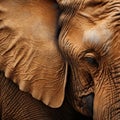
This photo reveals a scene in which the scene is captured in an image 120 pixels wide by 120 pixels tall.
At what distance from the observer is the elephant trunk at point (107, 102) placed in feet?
6.31

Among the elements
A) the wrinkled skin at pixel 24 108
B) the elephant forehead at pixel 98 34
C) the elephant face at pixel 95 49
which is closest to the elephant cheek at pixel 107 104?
the elephant face at pixel 95 49

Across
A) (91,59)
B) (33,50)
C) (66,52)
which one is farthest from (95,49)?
(33,50)

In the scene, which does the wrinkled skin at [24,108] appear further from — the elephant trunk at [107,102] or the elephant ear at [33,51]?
the elephant trunk at [107,102]

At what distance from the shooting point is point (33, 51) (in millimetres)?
2168

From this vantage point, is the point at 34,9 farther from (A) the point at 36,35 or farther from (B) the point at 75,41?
(B) the point at 75,41

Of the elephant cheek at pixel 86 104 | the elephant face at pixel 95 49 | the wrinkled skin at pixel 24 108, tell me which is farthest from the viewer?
the wrinkled skin at pixel 24 108

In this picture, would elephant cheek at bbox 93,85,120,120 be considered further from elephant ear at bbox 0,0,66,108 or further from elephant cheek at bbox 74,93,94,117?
elephant ear at bbox 0,0,66,108

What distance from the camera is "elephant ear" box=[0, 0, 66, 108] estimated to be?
84.9 inches

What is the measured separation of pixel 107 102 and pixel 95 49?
6.9 inches

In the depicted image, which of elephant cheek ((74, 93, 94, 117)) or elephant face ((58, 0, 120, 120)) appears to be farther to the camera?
elephant cheek ((74, 93, 94, 117))

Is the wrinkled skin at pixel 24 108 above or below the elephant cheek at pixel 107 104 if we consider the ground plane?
below

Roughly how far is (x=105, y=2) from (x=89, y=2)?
7 cm

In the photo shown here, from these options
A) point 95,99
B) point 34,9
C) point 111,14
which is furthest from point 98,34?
point 34,9

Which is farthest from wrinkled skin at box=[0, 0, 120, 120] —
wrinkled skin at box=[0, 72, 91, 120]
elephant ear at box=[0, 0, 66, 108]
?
wrinkled skin at box=[0, 72, 91, 120]
